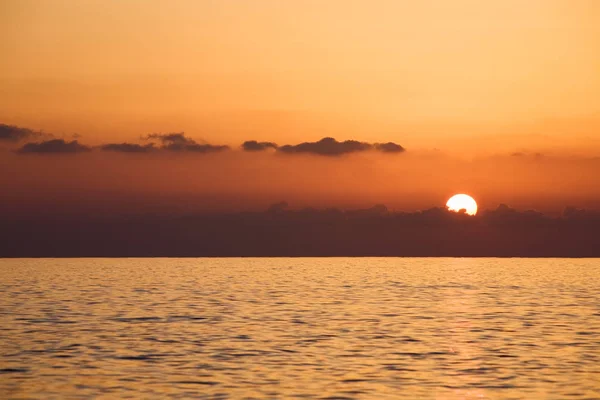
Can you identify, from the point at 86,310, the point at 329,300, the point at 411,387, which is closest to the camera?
the point at 411,387

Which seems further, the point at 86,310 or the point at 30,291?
the point at 30,291

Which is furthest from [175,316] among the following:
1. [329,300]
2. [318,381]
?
[318,381]

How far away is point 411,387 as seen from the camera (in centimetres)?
3694

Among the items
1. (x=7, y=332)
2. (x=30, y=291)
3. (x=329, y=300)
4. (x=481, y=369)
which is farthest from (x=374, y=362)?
(x=30, y=291)

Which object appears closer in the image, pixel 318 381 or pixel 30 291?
pixel 318 381

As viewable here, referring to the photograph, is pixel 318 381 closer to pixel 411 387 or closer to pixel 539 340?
pixel 411 387

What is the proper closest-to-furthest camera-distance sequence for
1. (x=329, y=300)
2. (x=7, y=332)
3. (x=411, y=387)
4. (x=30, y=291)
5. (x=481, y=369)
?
(x=411, y=387)
(x=481, y=369)
(x=7, y=332)
(x=329, y=300)
(x=30, y=291)

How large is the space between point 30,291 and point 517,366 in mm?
77756

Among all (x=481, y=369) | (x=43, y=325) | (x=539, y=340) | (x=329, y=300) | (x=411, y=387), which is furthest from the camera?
(x=329, y=300)

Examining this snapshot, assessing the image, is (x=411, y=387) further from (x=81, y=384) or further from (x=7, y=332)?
(x=7, y=332)

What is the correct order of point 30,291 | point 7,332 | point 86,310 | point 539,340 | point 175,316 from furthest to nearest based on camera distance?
point 30,291, point 86,310, point 175,316, point 7,332, point 539,340

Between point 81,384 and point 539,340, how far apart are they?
27692 millimetres

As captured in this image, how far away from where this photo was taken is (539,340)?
53.8 meters

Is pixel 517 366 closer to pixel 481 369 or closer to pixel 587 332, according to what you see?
pixel 481 369
